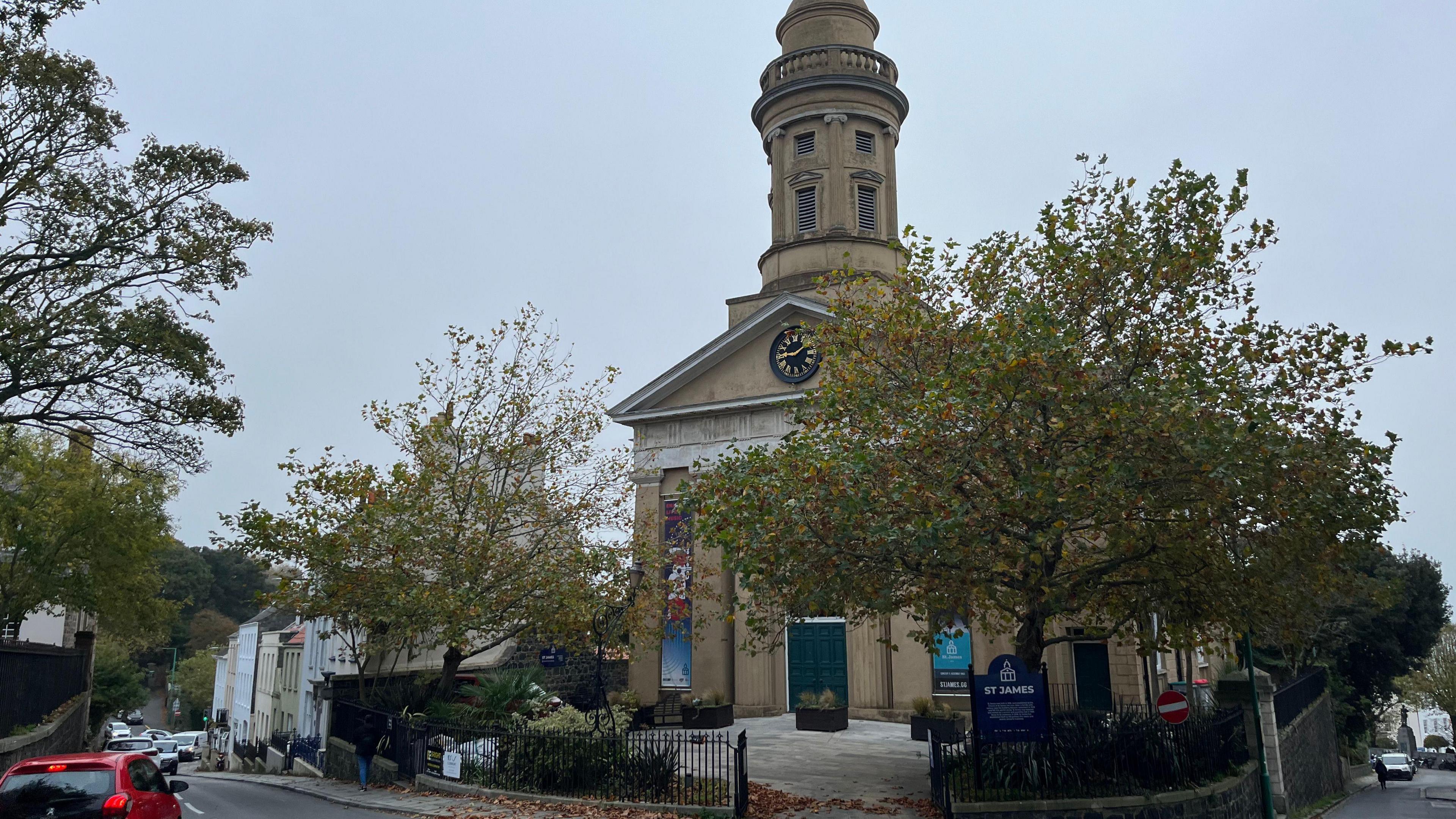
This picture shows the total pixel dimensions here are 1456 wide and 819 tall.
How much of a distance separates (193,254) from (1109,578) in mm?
16745

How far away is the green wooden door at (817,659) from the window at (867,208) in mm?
12910

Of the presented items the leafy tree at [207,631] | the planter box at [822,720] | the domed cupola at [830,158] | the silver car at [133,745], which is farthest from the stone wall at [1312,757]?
the leafy tree at [207,631]

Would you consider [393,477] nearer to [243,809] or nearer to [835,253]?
[243,809]

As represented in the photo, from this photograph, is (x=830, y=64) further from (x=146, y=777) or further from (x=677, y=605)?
(x=146, y=777)

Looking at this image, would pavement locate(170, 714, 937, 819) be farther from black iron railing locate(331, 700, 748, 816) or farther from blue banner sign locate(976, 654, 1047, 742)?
blue banner sign locate(976, 654, 1047, 742)

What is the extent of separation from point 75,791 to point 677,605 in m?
14.1

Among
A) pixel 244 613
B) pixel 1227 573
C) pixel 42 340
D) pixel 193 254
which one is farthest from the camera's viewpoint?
pixel 244 613

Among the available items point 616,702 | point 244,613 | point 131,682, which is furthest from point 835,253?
point 244,613

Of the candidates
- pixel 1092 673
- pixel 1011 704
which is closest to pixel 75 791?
pixel 1011 704

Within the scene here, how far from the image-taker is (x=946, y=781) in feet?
42.3

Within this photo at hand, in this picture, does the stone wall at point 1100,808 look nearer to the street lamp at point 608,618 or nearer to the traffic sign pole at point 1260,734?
the traffic sign pole at point 1260,734

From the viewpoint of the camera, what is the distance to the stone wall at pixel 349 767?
18.8 meters

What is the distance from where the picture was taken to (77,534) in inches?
1252

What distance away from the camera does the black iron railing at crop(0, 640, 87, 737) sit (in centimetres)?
2089
